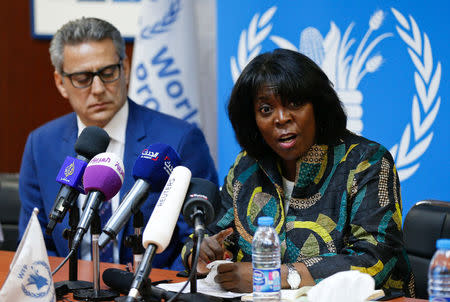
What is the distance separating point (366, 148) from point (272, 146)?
0.35m

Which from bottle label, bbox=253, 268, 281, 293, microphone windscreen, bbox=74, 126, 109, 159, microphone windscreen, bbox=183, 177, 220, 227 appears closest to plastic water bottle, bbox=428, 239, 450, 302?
bottle label, bbox=253, 268, 281, 293

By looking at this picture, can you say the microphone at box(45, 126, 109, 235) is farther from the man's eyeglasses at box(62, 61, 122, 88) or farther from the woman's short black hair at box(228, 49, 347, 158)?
the man's eyeglasses at box(62, 61, 122, 88)

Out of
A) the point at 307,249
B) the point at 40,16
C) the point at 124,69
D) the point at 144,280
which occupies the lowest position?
the point at 307,249

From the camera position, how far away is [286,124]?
2.40m

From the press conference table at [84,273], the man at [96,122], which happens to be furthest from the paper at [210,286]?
the man at [96,122]

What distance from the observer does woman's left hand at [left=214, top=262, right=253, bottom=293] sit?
210cm

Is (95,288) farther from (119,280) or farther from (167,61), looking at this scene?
(167,61)

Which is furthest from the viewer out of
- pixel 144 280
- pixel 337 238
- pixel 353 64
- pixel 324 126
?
pixel 353 64

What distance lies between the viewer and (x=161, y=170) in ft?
5.94

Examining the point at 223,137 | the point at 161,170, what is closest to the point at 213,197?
the point at 161,170

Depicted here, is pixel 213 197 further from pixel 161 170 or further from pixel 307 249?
pixel 307 249

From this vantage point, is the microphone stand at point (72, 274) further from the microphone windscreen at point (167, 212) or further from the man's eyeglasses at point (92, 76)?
the man's eyeglasses at point (92, 76)

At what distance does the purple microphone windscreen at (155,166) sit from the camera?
1.79 meters

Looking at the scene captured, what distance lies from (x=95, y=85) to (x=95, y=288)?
1.32 meters
